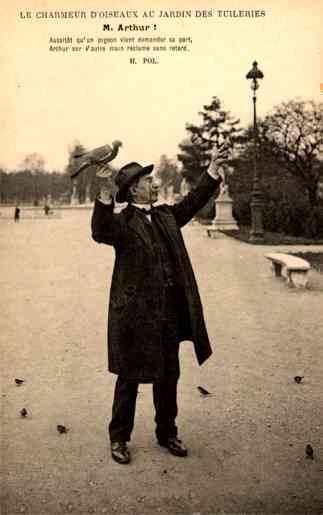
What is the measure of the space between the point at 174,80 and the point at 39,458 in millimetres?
2890

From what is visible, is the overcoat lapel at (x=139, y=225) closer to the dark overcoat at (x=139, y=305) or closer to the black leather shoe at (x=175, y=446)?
the dark overcoat at (x=139, y=305)

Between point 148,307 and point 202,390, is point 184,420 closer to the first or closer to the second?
point 202,390

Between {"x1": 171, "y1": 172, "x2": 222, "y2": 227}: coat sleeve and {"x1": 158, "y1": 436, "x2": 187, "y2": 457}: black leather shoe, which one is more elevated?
{"x1": 171, "y1": 172, "x2": 222, "y2": 227}: coat sleeve

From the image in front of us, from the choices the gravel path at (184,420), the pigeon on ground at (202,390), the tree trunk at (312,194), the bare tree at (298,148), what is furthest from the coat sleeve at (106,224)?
the tree trunk at (312,194)

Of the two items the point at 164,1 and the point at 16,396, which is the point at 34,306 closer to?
the point at 16,396

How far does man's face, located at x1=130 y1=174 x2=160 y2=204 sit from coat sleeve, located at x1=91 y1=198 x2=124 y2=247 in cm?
22

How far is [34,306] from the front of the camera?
22.8 ft

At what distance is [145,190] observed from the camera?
11.0ft

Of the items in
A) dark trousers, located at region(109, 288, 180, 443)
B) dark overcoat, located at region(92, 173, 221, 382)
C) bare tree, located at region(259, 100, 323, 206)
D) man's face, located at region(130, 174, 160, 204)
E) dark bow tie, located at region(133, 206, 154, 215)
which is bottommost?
dark trousers, located at region(109, 288, 180, 443)

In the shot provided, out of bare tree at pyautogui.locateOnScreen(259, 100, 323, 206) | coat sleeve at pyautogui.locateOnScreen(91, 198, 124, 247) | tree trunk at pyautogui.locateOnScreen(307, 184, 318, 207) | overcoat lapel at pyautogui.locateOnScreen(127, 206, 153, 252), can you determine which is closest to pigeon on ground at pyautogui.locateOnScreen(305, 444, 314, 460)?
overcoat lapel at pyautogui.locateOnScreen(127, 206, 153, 252)

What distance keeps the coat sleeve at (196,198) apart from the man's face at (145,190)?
236mm

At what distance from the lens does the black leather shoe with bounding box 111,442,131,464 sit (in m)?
3.27

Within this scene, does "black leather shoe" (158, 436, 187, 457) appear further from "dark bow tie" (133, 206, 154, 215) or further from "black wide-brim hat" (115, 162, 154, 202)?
"black wide-brim hat" (115, 162, 154, 202)

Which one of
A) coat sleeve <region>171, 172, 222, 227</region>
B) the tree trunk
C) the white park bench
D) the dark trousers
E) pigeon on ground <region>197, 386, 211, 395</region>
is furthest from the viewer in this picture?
the tree trunk
